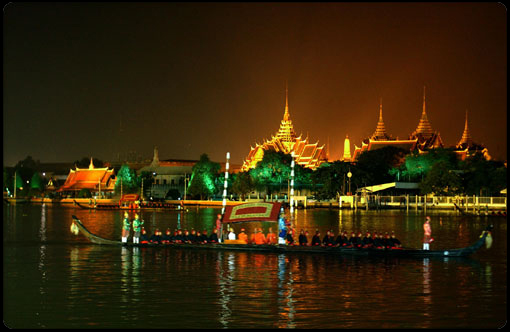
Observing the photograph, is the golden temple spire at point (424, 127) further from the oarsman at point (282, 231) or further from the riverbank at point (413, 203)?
the oarsman at point (282, 231)

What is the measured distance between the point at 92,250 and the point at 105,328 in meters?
16.9

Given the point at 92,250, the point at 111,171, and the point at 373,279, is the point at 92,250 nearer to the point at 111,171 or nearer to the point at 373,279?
the point at 373,279

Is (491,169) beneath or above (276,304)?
above

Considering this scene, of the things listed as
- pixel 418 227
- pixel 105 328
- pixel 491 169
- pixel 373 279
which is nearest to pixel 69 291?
pixel 105 328

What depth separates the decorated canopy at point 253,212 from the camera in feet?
106

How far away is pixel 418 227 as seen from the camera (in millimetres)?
54875

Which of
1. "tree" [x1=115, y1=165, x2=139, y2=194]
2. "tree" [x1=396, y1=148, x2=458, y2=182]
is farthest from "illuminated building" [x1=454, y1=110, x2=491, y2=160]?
"tree" [x1=115, y1=165, x2=139, y2=194]

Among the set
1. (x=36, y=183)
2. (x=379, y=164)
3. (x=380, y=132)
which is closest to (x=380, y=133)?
(x=380, y=132)

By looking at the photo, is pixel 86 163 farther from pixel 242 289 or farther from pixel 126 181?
pixel 242 289

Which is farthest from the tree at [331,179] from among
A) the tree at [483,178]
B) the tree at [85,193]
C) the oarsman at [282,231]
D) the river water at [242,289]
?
the oarsman at [282,231]

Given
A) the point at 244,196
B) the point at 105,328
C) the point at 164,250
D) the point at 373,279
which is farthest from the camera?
the point at 244,196

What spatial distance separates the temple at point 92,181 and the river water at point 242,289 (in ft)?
299

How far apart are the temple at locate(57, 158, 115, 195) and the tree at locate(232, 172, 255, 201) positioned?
124 ft

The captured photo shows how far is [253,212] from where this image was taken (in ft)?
108
